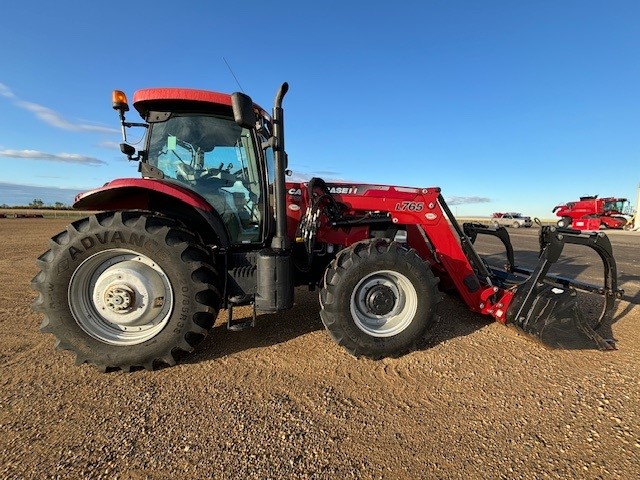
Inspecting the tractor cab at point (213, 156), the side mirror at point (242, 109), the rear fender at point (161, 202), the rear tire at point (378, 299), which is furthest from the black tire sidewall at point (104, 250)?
the rear tire at point (378, 299)

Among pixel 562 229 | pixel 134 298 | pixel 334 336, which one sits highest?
pixel 562 229

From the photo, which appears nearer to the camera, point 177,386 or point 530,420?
point 530,420

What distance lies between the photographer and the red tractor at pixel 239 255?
279 centimetres

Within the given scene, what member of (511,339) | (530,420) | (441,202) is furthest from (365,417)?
(441,202)

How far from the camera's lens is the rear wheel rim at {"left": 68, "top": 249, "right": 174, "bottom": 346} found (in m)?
2.85

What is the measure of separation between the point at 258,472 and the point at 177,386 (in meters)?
1.12

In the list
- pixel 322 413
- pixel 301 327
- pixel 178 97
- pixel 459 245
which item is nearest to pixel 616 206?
pixel 459 245

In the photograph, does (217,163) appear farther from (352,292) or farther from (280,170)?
(352,292)

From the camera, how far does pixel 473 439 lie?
6.80 ft

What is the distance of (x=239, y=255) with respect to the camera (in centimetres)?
326

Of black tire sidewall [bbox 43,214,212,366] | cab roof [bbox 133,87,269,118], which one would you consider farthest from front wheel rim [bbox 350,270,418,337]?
cab roof [bbox 133,87,269,118]

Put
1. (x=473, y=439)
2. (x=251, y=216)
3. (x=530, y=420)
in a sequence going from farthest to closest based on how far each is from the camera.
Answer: (x=251, y=216) → (x=530, y=420) → (x=473, y=439)

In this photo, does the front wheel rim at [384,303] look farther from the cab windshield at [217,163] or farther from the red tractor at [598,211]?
the red tractor at [598,211]

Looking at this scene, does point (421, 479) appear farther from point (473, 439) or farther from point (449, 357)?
point (449, 357)
